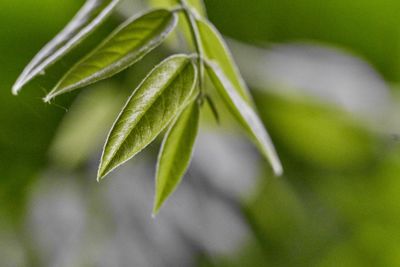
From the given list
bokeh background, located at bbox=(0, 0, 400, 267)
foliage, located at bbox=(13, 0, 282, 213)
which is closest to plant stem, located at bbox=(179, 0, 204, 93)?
foliage, located at bbox=(13, 0, 282, 213)

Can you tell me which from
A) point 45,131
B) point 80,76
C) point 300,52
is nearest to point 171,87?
point 80,76

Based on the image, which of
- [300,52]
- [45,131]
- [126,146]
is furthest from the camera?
[300,52]

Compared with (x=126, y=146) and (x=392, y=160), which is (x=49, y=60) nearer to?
(x=126, y=146)

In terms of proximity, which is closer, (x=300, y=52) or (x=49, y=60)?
(x=49, y=60)

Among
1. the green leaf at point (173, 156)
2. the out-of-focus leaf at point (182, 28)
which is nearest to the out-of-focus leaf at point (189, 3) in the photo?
the out-of-focus leaf at point (182, 28)

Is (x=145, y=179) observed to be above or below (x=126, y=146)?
below

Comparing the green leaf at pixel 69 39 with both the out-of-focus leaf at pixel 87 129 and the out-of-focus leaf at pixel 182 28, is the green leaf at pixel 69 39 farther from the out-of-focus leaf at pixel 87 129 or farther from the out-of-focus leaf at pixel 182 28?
the out-of-focus leaf at pixel 87 129

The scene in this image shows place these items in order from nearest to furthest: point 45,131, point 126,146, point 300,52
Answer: point 126,146, point 45,131, point 300,52

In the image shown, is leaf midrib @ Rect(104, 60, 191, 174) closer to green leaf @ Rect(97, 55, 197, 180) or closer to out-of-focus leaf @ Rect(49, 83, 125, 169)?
green leaf @ Rect(97, 55, 197, 180)

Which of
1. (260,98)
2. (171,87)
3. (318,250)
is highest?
(171,87)
